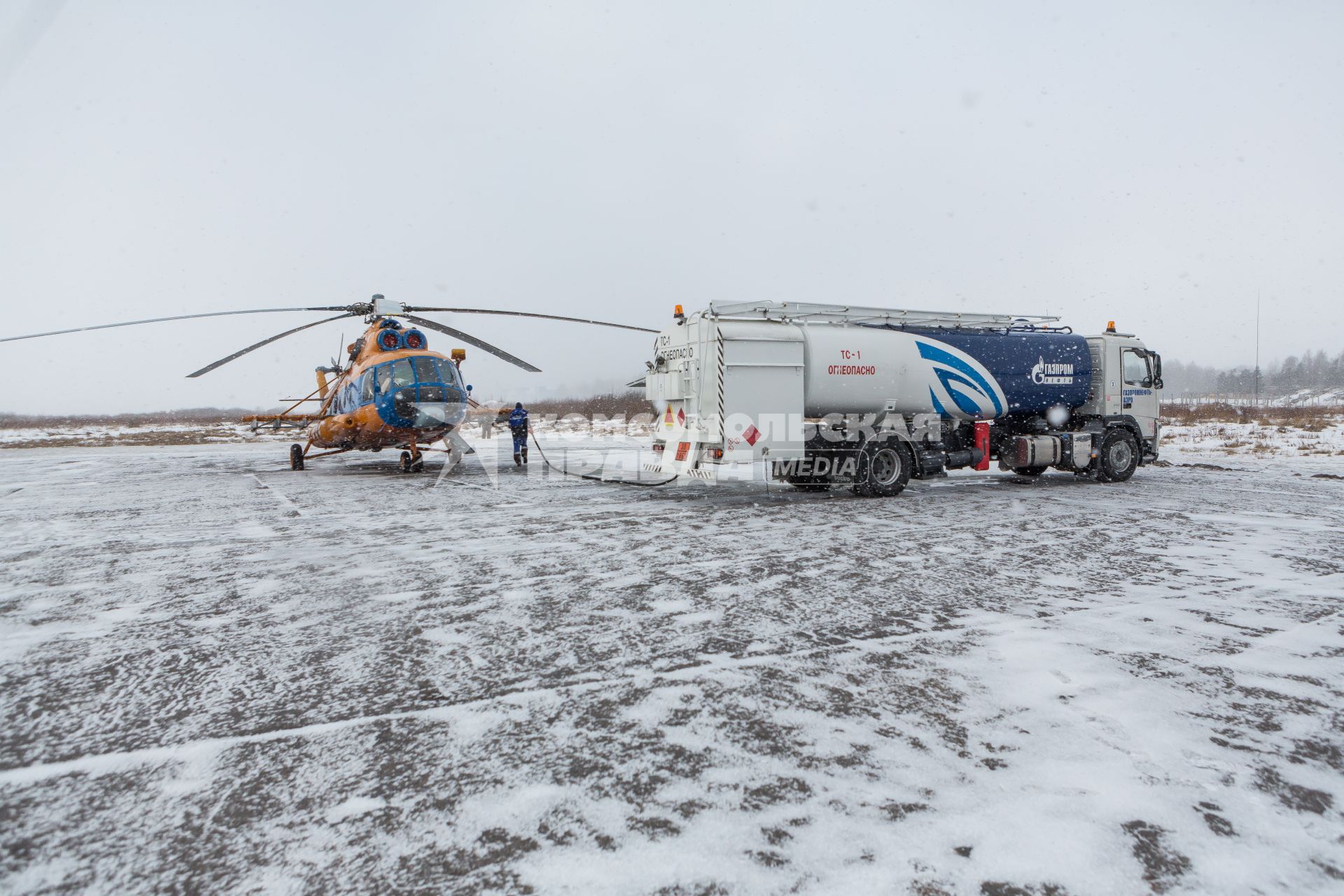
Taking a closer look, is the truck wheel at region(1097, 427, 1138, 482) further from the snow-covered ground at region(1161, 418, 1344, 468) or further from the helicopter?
the helicopter

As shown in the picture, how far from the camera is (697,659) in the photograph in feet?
13.8

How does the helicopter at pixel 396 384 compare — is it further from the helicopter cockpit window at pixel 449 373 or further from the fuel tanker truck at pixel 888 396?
the fuel tanker truck at pixel 888 396

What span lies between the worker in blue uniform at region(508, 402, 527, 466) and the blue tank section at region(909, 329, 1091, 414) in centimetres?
965

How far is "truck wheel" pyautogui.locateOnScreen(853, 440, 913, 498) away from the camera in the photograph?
11.6 meters

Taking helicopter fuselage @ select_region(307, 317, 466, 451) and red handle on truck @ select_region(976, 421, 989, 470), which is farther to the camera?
helicopter fuselage @ select_region(307, 317, 466, 451)

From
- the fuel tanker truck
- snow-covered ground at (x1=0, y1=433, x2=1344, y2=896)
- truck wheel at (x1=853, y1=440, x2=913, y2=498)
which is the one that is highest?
the fuel tanker truck

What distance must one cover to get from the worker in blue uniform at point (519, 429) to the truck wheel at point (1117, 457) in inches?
500

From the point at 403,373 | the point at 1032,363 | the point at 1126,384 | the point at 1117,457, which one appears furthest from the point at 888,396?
the point at 403,373

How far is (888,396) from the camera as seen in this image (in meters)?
11.9

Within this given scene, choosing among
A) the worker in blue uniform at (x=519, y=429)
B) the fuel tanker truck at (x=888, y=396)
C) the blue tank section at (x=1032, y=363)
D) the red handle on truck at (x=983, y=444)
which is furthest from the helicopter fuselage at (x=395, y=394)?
the red handle on truck at (x=983, y=444)

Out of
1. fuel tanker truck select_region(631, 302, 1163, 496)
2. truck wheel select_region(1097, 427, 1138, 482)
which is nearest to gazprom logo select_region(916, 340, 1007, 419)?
fuel tanker truck select_region(631, 302, 1163, 496)

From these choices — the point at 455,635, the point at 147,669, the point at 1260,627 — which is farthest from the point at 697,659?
the point at 1260,627

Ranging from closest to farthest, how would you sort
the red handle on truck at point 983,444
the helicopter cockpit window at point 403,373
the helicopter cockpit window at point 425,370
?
the red handle on truck at point 983,444, the helicopter cockpit window at point 403,373, the helicopter cockpit window at point 425,370

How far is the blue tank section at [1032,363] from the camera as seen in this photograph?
12.7 meters
